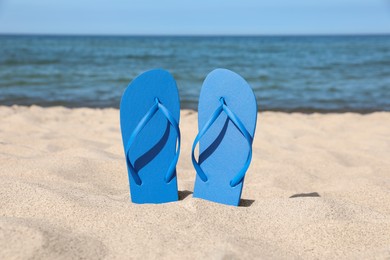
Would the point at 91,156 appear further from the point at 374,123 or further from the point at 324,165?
the point at 374,123

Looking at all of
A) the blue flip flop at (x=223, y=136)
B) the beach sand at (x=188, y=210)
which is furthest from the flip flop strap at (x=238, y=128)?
the beach sand at (x=188, y=210)

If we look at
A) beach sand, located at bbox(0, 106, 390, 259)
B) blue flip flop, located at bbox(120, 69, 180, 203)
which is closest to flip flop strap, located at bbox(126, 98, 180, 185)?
blue flip flop, located at bbox(120, 69, 180, 203)

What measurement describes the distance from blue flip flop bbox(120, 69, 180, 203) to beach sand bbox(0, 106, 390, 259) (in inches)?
3.7

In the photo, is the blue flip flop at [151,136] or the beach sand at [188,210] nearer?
the beach sand at [188,210]

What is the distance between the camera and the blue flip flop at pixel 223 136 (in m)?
1.69

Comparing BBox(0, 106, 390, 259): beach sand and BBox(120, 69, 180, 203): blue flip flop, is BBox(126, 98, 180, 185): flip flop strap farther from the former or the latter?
BBox(0, 106, 390, 259): beach sand

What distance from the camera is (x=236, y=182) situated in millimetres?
1674

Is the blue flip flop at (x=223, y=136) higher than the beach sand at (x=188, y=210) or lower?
higher

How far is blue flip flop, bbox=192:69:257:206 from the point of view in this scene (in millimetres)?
1694

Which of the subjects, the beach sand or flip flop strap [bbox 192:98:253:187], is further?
flip flop strap [bbox 192:98:253:187]

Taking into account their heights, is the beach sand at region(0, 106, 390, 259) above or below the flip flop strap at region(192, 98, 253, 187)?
below

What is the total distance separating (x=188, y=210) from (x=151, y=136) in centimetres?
36

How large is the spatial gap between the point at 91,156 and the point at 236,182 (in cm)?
96

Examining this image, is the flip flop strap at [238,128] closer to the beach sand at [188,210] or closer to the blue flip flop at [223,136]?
the blue flip flop at [223,136]
